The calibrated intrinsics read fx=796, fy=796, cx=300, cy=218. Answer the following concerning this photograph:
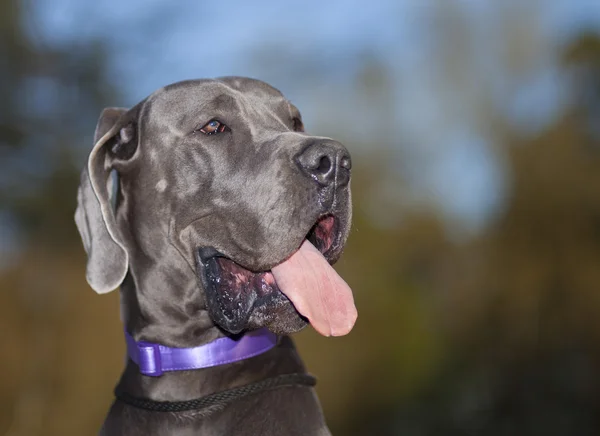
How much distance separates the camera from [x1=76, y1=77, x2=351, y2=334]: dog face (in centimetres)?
279

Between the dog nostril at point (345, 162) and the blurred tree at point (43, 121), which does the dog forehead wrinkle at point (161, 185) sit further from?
the blurred tree at point (43, 121)

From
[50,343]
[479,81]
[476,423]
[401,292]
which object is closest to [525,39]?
[479,81]

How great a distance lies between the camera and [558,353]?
16672 mm

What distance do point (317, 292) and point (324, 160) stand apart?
0.48 meters

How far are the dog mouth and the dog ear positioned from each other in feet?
1.23

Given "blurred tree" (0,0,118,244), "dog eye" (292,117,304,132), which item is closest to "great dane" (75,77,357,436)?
"dog eye" (292,117,304,132)

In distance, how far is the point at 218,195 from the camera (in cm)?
300

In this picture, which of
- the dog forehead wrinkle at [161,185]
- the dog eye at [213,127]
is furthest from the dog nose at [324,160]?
the dog forehead wrinkle at [161,185]

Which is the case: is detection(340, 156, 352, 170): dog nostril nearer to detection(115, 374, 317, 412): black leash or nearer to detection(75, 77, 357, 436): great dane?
detection(75, 77, 357, 436): great dane

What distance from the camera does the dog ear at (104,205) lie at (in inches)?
123

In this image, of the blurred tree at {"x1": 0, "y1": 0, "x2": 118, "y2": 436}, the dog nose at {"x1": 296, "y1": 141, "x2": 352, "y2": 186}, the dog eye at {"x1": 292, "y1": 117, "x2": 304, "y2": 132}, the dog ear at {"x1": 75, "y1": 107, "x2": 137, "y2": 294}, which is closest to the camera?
the dog nose at {"x1": 296, "y1": 141, "x2": 352, "y2": 186}

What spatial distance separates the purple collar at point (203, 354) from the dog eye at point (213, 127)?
80 centimetres

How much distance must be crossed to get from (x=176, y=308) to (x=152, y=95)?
0.90 metres

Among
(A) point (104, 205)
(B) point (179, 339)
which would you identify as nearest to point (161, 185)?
(A) point (104, 205)
